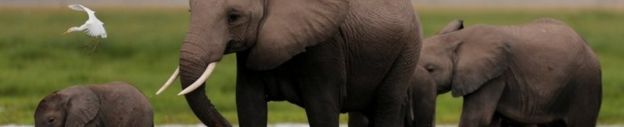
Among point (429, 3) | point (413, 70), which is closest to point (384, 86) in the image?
point (413, 70)

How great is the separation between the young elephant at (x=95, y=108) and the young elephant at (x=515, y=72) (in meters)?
2.17

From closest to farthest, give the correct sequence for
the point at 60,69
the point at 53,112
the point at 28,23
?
the point at 53,112 → the point at 60,69 → the point at 28,23

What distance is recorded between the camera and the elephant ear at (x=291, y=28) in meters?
10.1

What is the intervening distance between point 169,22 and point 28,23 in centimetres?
231

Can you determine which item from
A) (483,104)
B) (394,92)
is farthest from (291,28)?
(483,104)

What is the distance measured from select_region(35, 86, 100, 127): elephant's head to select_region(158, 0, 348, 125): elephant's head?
44.1 inches

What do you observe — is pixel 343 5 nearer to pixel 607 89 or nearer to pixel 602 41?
pixel 607 89

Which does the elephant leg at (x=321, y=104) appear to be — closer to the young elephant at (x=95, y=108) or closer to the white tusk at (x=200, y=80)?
the white tusk at (x=200, y=80)

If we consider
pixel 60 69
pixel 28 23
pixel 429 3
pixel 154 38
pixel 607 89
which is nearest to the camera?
pixel 607 89

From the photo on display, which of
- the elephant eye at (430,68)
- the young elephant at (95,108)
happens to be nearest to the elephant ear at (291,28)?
the young elephant at (95,108)

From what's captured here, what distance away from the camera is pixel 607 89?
63.5 feet

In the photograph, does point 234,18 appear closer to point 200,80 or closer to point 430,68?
point 200,80

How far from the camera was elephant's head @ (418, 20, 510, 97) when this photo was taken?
1288cm

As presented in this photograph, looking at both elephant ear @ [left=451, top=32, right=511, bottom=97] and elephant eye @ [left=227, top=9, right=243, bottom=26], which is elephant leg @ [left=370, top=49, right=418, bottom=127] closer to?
elephant ear @ [left=451, top=32, right=511, bottom=97]
